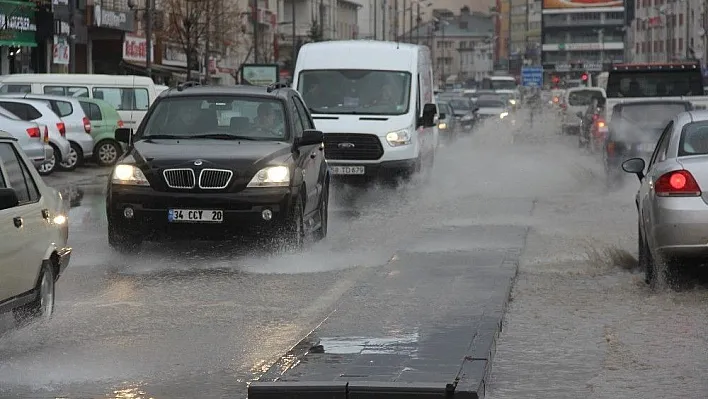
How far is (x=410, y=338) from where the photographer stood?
898 centimetres

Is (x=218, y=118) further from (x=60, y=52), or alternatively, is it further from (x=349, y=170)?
(x=60, y=52)

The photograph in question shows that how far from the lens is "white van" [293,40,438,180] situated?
24.7 meters

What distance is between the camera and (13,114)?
28391mm

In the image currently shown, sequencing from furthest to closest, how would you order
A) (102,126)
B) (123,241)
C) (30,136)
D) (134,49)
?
(134,49), (102,126), (30,136), (123,241)

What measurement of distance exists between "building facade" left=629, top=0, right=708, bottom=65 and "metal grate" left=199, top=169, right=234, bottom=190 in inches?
3475

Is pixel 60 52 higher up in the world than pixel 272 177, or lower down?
higher up

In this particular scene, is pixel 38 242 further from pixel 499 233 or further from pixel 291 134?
pixel 499 233

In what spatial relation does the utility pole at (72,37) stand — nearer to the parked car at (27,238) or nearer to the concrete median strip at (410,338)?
the concrete median strip at (410,338)

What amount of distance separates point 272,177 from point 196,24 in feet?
175

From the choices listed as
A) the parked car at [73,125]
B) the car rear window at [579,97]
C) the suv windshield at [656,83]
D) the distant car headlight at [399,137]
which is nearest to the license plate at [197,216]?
the distant car headlight at [399,137]

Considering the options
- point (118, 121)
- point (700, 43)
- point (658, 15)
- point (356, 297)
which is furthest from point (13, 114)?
point (658, 15)

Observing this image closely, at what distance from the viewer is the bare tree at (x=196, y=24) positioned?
2645 inches

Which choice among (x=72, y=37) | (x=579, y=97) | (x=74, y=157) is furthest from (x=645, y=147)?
(x=579, y=97)

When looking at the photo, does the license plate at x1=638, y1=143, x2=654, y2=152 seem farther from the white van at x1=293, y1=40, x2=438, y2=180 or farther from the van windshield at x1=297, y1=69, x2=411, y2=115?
the van windshield at x1=297, y1=69, x2=411, y2=115
